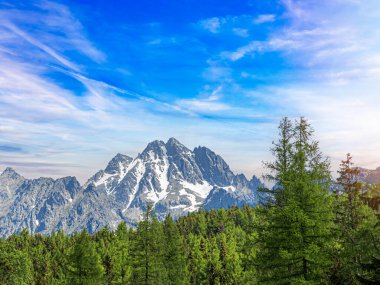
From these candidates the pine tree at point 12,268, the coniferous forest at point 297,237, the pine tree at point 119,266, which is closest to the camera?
the coniferous forest at point 297,237

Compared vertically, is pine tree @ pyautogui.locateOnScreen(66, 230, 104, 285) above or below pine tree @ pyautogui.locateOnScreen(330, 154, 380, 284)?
below

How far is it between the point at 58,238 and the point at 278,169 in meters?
137

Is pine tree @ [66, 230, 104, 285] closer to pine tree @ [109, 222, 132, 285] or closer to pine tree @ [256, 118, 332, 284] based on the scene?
pine tree @ [109, 222, 132, 285]

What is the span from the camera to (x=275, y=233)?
921 inches

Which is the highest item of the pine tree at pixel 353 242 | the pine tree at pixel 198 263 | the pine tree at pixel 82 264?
the pine tree at pixel 353 242

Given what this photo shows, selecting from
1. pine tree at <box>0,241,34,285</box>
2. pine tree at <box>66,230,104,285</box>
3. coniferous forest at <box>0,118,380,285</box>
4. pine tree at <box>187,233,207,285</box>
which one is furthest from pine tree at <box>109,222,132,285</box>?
pine tree at <box>0,241,34,285</box>

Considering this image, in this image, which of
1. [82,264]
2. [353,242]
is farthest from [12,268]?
[353,242]

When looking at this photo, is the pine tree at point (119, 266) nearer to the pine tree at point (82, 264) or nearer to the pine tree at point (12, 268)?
the pine tree at point (82, 264)

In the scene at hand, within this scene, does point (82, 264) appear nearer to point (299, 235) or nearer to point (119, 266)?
point (299, 235)

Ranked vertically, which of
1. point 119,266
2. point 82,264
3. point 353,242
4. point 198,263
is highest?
point 353,242

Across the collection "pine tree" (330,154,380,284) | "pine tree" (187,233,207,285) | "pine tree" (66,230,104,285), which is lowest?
"pine tree" (187,233,207,285)

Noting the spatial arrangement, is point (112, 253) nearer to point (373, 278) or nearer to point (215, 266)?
point (215, 266)

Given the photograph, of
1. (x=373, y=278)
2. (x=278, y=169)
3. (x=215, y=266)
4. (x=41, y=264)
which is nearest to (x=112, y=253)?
(x=41, y=264)

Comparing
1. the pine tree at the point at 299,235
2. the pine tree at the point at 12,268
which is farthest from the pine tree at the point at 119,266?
the pine tree at the point at 299,235
